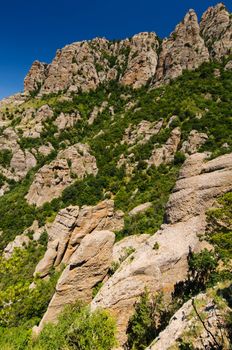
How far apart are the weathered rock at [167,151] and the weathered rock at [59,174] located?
23.1m

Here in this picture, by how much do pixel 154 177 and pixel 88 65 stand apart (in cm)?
10707

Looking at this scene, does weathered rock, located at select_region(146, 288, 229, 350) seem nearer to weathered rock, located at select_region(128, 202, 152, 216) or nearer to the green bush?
the green bush

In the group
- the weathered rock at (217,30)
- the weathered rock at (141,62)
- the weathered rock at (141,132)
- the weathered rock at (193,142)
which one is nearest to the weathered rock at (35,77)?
the weathered rock at (141,62)

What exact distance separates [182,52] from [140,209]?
95.6 metres

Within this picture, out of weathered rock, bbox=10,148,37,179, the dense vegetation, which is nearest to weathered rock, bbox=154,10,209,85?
the dense vegetation

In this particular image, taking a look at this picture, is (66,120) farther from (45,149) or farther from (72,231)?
(72,231)

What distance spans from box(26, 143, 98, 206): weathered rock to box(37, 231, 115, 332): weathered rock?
6020 centimetres

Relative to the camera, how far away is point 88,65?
6348 inches

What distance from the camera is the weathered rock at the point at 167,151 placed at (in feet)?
272

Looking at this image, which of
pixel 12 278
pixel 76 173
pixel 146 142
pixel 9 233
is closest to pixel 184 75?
pixel 146 142

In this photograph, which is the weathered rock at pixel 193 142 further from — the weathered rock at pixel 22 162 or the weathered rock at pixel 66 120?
the weathered rock at pixel 66 120

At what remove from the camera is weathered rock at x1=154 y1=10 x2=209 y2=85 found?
415 ft

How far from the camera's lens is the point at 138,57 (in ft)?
498

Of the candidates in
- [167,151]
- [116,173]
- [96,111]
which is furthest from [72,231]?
[96,111]
